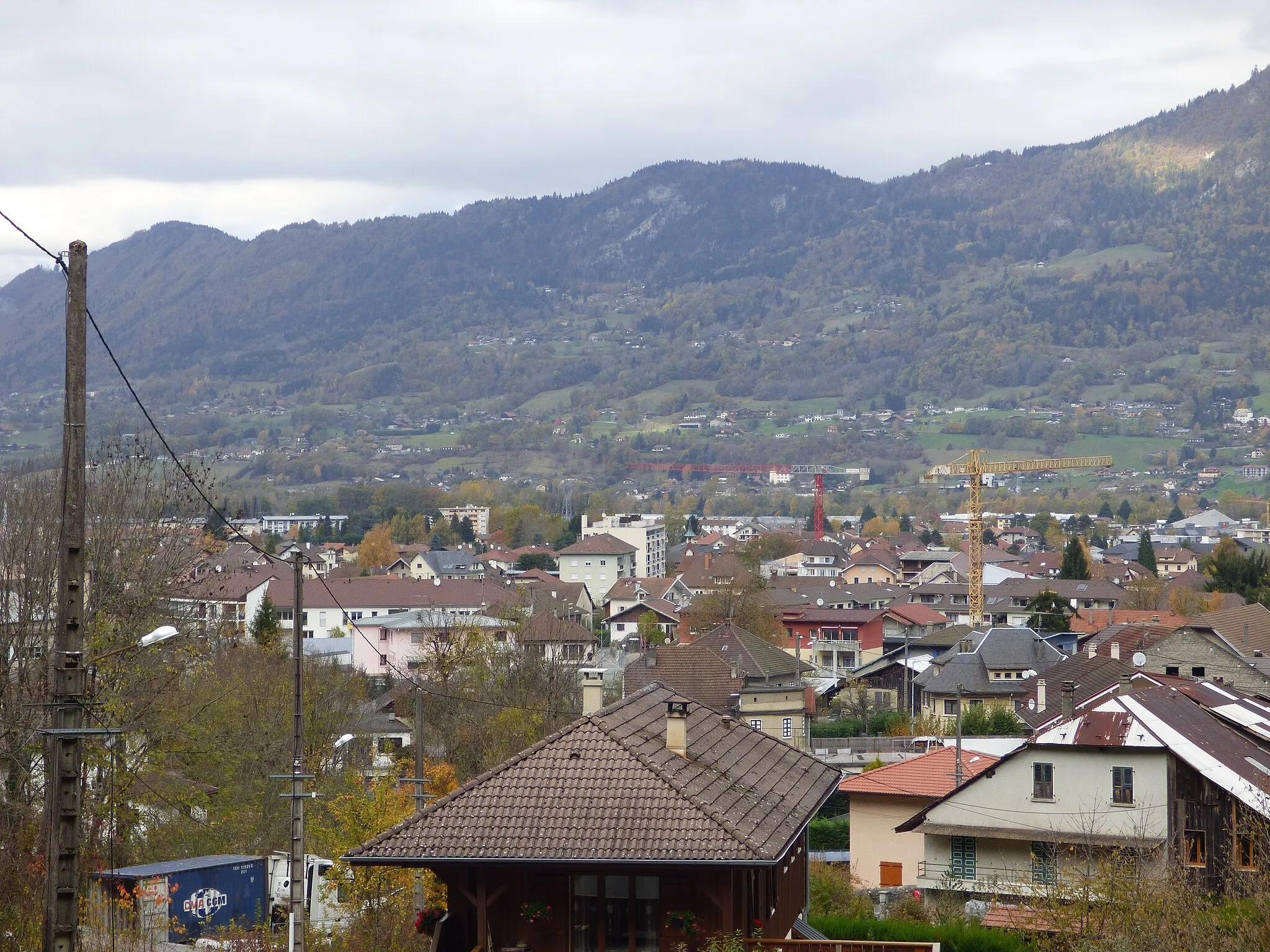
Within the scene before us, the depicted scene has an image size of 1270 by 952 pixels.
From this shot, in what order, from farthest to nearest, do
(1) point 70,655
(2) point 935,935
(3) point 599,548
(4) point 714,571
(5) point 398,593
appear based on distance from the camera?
(3) point 599,548 → (4) point 714,571 → (5) point 398,593 → (2) point 935,935 → (1) point 70,655

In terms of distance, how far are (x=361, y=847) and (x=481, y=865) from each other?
1.13 metres

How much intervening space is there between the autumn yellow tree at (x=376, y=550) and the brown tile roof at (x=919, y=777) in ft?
308

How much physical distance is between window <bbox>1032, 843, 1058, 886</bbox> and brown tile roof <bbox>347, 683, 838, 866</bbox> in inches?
337

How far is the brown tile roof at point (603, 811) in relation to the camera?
1391 centimetres

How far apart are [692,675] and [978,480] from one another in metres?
74.7

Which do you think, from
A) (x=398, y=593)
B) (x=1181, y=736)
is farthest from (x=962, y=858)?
(x=398, y=593)

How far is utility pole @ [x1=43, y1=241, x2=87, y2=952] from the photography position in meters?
10.5

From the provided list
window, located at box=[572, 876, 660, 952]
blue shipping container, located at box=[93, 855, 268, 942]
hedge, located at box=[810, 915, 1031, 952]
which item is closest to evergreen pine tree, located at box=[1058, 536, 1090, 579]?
blue shipping container, located at box=[93, 855, 268, 942]

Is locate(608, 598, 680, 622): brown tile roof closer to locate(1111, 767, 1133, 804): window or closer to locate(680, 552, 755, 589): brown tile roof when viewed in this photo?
locate(680, 552, 755, 589): brown tile roof

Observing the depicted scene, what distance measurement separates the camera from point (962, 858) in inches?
1036

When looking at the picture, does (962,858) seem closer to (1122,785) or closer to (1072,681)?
(1122,785)

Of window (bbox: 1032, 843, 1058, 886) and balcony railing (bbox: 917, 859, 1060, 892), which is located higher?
window (bbox: 1032, 843, 1058, 886)

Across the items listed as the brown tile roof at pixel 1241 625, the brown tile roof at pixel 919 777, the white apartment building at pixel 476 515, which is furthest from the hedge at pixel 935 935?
the white apartment building at pixel 476 515

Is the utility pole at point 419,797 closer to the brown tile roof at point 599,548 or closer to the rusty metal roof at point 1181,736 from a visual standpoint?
the rusty metal roof at point 1181,736
